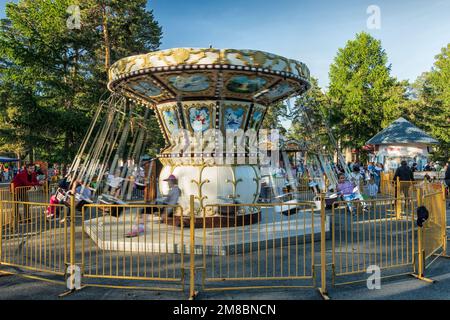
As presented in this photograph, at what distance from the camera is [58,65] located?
2227 centimetres

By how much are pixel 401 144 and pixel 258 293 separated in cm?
2188

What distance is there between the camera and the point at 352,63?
120ft

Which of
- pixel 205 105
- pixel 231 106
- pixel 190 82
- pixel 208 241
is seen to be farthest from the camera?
pixel 231 106

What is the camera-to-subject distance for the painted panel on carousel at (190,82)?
299 inches

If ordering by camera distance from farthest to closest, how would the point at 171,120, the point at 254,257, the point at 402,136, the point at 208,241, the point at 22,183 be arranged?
the point at 402,136, the point at 22,183, the point at 171,120, the point at 208,241, the point at 254,257

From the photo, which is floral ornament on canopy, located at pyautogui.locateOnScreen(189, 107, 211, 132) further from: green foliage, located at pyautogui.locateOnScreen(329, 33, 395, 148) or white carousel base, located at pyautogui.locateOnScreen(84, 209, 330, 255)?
green foliage, located at pyautogui.locateOnScreen(329, 33, 395, 148)

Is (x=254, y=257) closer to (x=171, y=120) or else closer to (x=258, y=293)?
(x=258, y=293)

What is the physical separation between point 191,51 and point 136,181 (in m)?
11.9

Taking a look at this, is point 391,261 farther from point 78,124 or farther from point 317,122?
point 317,122

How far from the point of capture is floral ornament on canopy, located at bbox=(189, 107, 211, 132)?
891cm

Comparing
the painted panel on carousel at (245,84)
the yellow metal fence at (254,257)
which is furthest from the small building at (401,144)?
the painted panel on carousel at (245,84)

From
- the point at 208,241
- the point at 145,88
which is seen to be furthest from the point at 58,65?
the point at 208,241

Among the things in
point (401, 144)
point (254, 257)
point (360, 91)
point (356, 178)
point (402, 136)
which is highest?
point (360, 91)

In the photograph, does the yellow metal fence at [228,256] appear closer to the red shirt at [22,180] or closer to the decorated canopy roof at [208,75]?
the decorated canopy roof at [208,75]
